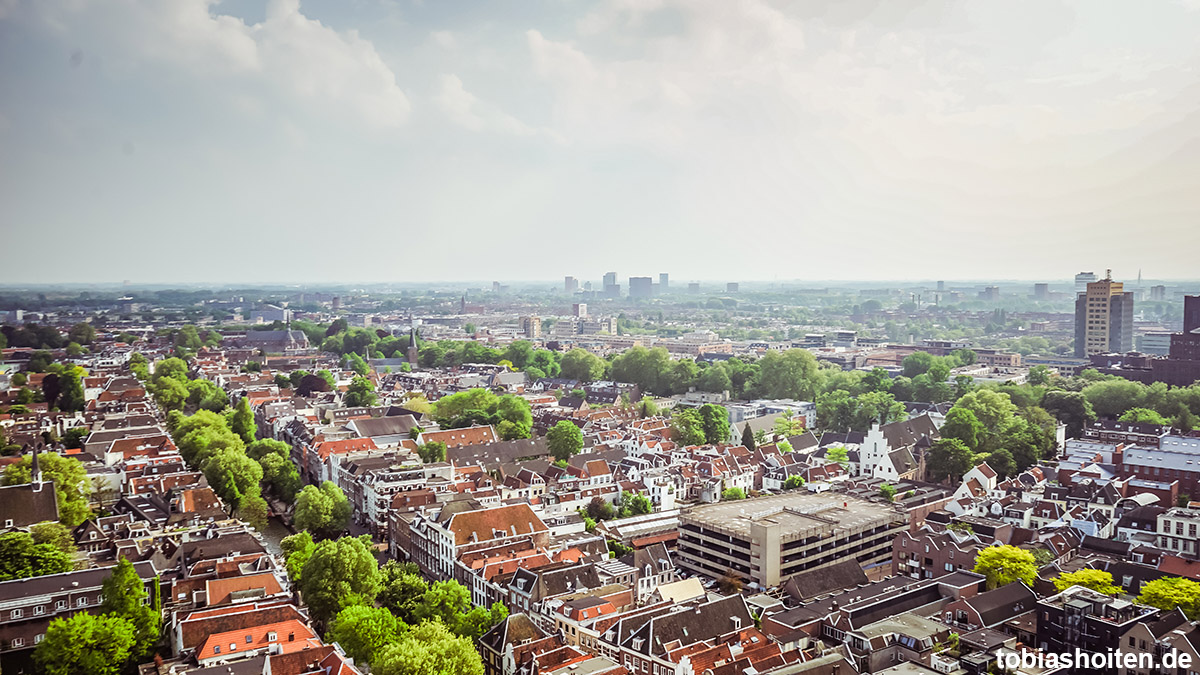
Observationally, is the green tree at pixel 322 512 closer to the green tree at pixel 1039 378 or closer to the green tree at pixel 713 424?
the green tree at pixel 713 424

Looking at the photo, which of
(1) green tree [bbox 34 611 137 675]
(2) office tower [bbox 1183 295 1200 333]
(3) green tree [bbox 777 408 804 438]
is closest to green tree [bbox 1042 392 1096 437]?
(3) green tree [bbox 777 408 804 438]

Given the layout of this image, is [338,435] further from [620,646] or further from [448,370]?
[448,370]

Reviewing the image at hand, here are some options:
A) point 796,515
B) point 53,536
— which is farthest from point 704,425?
point 53,536

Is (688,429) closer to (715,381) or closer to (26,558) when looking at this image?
(715,381)

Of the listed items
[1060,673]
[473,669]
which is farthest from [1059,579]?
[473,669]

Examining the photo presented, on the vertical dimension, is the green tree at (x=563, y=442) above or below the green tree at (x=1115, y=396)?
below

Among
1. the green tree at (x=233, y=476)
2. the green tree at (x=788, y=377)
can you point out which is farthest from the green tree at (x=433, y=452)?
the green tree at (x=788, y=377)
